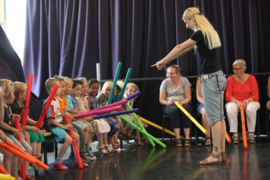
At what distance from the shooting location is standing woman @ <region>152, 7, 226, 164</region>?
3.23m

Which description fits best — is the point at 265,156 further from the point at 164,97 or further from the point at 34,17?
the point at 34,17

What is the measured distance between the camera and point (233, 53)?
18.2 ft

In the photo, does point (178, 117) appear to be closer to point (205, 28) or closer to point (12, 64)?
point (205, 28)

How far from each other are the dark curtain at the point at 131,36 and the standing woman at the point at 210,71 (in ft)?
7.38

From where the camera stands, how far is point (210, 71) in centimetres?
328

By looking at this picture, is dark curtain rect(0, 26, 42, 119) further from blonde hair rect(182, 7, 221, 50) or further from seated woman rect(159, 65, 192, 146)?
blonde hair rect(182, 7, 221, 50)

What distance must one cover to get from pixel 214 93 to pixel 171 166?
2.30 ft

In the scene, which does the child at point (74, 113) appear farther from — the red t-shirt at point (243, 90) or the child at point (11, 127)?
the red t-shirt at point (243, 90)

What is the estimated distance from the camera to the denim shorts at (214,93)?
3.27m

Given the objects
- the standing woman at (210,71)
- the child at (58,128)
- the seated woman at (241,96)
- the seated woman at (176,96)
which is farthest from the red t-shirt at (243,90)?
the child at (58,128)

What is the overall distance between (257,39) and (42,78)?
10.3 feet

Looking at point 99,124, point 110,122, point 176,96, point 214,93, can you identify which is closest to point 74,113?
point 99,124

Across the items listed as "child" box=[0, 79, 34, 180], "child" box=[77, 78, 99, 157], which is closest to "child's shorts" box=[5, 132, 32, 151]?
"child" box=[0, 79, 34, 180]

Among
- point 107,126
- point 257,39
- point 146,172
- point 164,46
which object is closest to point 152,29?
point 164,46
